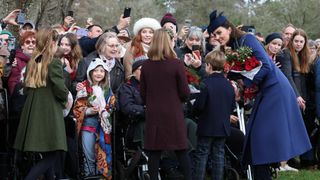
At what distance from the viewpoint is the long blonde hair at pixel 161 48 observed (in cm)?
662

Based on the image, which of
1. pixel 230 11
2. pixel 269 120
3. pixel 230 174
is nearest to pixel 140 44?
pixel 230 174

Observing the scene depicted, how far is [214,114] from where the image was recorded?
700 cm

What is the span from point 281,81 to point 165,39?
1450 mm

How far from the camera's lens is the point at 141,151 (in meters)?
7.13

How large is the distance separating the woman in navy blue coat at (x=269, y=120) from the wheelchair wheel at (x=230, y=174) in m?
1.29

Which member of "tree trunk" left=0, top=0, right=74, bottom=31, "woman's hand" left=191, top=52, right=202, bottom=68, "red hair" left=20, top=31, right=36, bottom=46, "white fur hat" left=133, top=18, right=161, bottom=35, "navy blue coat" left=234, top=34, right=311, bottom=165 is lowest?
"navy blue coat" left=234, top=34, right=311, bottom=165

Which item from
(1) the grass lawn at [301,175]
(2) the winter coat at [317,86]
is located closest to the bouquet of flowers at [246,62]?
(1) the grass lawn at [301,175]

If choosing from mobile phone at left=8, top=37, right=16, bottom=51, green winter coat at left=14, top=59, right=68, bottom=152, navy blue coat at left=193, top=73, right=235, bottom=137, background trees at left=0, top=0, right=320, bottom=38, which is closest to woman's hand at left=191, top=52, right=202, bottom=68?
navy blue coat at left=193, top=73, right=235, bottom=137

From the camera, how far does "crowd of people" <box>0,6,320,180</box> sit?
20.3 ft

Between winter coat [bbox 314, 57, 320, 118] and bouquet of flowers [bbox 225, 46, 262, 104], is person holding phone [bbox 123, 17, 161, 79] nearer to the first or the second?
bouquet of flowers [bbox 225, 46, 262, 104]

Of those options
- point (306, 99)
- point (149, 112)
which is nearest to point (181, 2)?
point (306, 99)

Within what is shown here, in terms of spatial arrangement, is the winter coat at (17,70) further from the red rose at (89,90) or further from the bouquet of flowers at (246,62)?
the bouquet of flowers at (246,62)

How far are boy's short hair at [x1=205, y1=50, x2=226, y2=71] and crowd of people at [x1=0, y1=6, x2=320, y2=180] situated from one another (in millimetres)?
13

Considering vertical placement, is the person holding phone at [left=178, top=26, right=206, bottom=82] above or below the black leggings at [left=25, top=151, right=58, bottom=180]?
above
